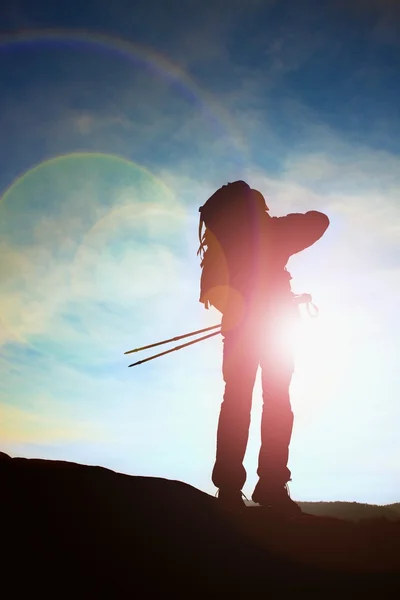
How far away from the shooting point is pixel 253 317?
720cm

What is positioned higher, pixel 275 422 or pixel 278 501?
pixel 275 422

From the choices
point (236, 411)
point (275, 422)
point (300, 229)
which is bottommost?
point (275, 422)

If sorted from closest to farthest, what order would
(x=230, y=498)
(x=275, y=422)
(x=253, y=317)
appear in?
(x=230, y=498), (x=275, y=422), (x=253, y=317)

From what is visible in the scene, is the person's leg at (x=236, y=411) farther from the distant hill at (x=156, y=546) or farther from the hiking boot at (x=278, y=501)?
the distant hill at (x=156, y=546)

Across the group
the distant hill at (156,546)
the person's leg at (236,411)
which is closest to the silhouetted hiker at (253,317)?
the person's leg at (236,411)

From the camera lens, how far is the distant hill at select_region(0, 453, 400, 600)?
3.64 m

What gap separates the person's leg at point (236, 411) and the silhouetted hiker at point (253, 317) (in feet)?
0.04

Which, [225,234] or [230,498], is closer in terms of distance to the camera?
[230,498]

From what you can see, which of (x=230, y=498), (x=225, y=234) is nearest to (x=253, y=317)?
(x=225, y=234)

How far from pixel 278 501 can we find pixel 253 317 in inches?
95.9

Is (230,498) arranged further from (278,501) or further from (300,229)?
(300,229)

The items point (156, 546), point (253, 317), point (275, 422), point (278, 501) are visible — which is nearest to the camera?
point (156, 546)

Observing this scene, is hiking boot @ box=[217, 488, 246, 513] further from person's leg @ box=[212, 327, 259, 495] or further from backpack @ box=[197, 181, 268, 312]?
backpack @ box=[197, 181, 268, 312]

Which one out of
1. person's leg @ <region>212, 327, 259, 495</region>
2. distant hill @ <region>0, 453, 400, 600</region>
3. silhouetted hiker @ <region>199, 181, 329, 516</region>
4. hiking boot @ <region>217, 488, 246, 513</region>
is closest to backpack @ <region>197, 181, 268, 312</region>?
silhouetted hiker @ <region>199, 181, 329, 516</region>
